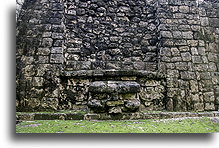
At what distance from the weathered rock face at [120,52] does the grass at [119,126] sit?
0.30 metres

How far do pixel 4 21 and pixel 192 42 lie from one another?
360cm

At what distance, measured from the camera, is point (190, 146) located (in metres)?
2.02

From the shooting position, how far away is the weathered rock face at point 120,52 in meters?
2.85

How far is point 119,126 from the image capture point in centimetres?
209

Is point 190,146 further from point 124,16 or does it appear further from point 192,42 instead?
point 124,16

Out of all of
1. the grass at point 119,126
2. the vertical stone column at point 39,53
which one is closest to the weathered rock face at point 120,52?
the vertical stone column at point 39,53

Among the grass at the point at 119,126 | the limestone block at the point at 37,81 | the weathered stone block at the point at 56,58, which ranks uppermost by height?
the weathered stone block at the point at 56,58

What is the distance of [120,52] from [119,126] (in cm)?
177

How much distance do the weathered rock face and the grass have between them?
0.30 meters

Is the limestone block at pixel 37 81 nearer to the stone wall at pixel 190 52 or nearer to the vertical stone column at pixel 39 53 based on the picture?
the vertical stone column at pixel 39 53

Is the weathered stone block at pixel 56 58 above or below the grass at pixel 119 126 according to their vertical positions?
above

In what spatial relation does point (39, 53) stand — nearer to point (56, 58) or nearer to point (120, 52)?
point (56, 58)

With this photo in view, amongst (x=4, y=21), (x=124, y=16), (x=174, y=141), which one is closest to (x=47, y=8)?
(x=4, y=21)

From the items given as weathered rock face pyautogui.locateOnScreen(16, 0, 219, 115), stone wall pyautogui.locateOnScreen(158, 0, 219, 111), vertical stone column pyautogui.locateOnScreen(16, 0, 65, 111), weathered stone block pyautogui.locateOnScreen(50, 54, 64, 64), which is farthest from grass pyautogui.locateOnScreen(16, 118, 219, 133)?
weathered stone block pyautogui.locateOnScreen(50, 54, 64, 64)
